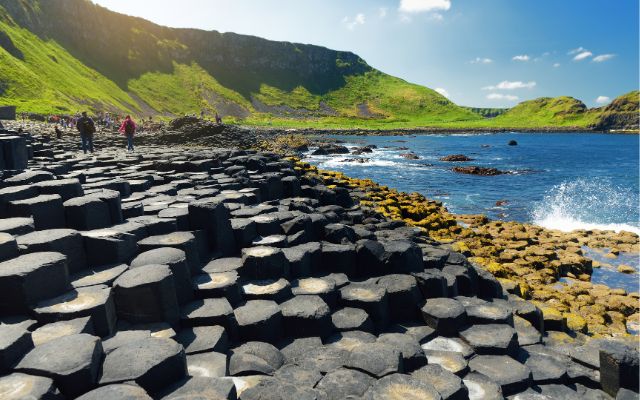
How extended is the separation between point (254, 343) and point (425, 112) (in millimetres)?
165400

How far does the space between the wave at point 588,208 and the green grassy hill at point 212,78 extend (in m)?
68.6

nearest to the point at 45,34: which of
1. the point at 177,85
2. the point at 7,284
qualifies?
the point at 177,85

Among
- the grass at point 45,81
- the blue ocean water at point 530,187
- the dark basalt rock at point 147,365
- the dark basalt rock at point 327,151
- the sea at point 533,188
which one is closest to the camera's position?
the dark basalt rock at point 147,365

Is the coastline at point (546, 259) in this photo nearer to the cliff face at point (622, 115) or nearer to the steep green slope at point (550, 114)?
Answer: the cliff face at point (622, 115)

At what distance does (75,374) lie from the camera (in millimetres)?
3465

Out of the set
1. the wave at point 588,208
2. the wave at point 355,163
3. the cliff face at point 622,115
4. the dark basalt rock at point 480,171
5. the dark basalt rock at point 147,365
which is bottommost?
the wave at point 588,208

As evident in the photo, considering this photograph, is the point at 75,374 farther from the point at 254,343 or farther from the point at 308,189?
the point at 308,189

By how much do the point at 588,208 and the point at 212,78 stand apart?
145 m

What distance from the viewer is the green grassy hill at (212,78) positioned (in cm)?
9594

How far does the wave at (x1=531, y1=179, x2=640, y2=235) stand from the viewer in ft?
64.3

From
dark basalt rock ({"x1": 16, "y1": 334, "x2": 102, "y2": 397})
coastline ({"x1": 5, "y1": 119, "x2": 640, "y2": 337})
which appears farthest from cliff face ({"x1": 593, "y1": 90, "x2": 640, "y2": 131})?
dark basalt rock ({"x1": 16, "y1": 334, "x2": 102, "y2": 397})

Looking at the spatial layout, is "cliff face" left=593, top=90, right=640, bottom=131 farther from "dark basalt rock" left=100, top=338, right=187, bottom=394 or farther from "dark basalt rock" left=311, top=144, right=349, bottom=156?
"dark basalt rock" left=100, top=338, right=187, bottom=394

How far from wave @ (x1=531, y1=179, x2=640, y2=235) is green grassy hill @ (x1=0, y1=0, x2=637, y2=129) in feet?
225

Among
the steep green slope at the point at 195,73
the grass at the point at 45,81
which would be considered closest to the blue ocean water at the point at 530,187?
the grass at the point at 45,81
